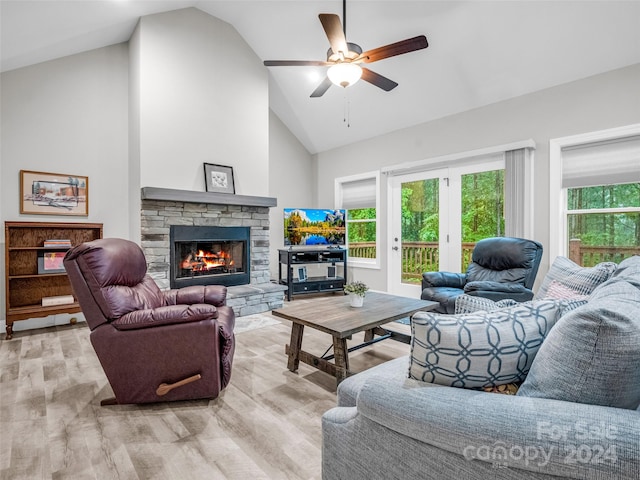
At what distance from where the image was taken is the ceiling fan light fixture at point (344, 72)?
2.89 meters

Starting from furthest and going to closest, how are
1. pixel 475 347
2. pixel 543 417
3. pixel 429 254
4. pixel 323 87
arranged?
pixel 429 254 < pixel 323 87 < pixel 475 347 < pixel 543 417

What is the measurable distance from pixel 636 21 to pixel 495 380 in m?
3.83

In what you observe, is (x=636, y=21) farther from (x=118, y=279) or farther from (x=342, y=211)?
(x=118, y=279)

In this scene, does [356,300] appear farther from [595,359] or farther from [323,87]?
[323,87]

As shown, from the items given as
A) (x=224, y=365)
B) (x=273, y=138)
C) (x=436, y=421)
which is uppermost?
(x=273, y=138)

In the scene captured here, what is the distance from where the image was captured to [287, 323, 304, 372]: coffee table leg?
2.61 meters

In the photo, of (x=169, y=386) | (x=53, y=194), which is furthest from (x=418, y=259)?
(x=53, y=194)

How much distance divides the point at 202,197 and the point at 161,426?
2.84m

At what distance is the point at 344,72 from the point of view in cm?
293

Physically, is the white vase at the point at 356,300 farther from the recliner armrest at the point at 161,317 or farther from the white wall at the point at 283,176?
the white wall at the point at 283,176

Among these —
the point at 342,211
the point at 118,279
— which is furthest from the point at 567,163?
the point at 118,279

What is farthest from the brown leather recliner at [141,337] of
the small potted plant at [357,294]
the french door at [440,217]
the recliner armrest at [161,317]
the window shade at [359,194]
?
the window shade at [359,194]

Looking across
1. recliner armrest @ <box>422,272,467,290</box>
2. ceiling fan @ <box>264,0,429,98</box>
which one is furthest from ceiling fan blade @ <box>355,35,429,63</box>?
recliner armrest @ <box>422,272,467,290</box>

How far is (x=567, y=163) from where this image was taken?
3.74 metres
